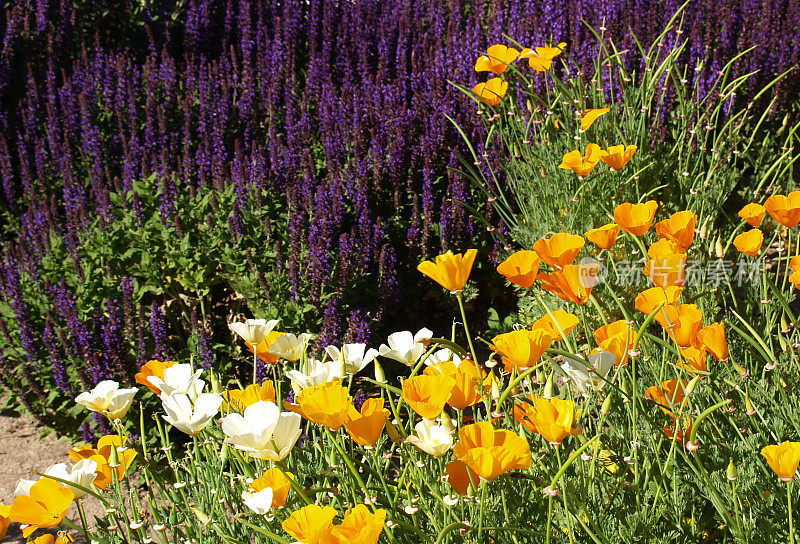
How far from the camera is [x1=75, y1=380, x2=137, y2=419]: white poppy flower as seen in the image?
1518 mm

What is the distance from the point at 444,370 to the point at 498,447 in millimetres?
252

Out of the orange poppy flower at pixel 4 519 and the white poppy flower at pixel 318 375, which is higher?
the white poppy flower at pixel 318 375

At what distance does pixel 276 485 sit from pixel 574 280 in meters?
0.66

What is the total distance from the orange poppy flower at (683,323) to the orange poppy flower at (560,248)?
20 cm

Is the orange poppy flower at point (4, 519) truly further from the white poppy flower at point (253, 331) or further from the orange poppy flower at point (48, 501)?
the white poppy flower at point (253, 331)

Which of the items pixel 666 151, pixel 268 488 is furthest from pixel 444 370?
pixel 666 151

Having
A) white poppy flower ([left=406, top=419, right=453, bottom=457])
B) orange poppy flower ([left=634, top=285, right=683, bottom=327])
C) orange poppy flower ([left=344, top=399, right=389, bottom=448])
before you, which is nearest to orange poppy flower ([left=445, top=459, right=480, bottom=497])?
white poppy flower ([left=406, top=419, right=453, bottom=457])

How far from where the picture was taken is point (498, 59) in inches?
Answer: 111

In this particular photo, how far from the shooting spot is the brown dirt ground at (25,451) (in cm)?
281

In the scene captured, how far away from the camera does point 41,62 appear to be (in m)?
4.40

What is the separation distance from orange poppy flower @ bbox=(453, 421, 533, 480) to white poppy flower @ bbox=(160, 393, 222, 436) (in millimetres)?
470

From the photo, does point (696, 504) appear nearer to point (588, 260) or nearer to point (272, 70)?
point (588, 260)

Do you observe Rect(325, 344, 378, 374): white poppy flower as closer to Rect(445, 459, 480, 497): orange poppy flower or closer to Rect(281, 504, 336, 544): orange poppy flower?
Rect(445, 459, 480, 497): orange poppy flower

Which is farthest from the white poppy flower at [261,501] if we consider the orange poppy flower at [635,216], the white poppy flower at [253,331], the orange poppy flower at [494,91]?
Result: the orange poppy flower at [494,91]
